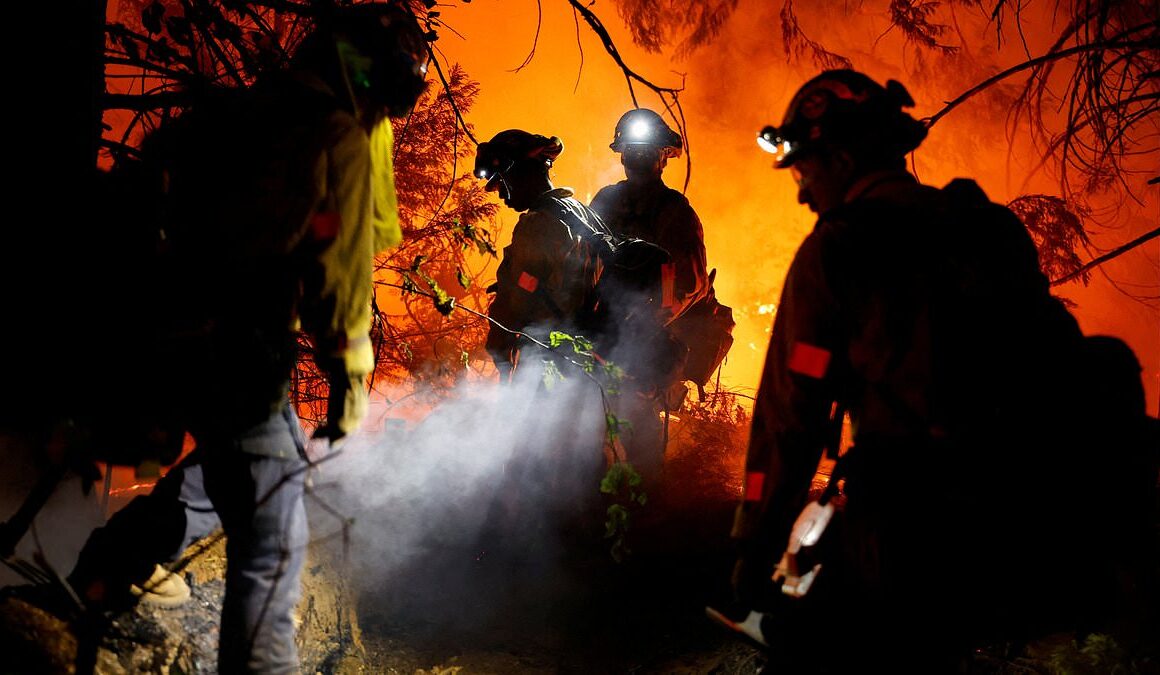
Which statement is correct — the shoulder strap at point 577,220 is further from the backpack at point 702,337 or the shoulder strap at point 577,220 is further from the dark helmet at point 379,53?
the dark helmet at point 379,53

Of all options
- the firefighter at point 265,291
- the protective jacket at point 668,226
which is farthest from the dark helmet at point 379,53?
the protective jacket at point 668,226

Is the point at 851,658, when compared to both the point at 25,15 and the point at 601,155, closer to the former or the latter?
the point at 25,15

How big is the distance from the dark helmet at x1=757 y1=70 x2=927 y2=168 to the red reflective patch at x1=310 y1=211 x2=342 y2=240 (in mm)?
1684

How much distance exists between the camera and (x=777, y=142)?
2650 mm

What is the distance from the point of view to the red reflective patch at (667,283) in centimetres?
585

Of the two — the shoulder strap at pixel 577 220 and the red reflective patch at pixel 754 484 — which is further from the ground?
the shoulder strap at pixel 577 220

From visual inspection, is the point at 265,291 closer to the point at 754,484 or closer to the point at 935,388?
the point at 754,484

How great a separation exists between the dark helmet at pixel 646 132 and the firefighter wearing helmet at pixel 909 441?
5.13 metres

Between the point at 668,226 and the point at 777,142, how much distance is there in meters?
4.23

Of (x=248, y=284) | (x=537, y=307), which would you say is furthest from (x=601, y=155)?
(x=248, y=284)

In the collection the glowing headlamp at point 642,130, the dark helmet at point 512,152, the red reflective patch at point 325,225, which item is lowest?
the red reflective patch at point 325,225

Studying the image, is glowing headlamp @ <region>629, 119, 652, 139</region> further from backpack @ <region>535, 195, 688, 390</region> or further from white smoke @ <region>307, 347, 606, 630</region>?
white smoke @ <region>307, 347, 606, 630</region>

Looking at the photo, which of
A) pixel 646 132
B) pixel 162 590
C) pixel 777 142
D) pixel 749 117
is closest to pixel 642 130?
pixel 646 132

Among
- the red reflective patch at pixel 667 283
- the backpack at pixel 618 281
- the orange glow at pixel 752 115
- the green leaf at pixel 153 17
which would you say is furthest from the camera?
the orange glow at pixel 752 115
